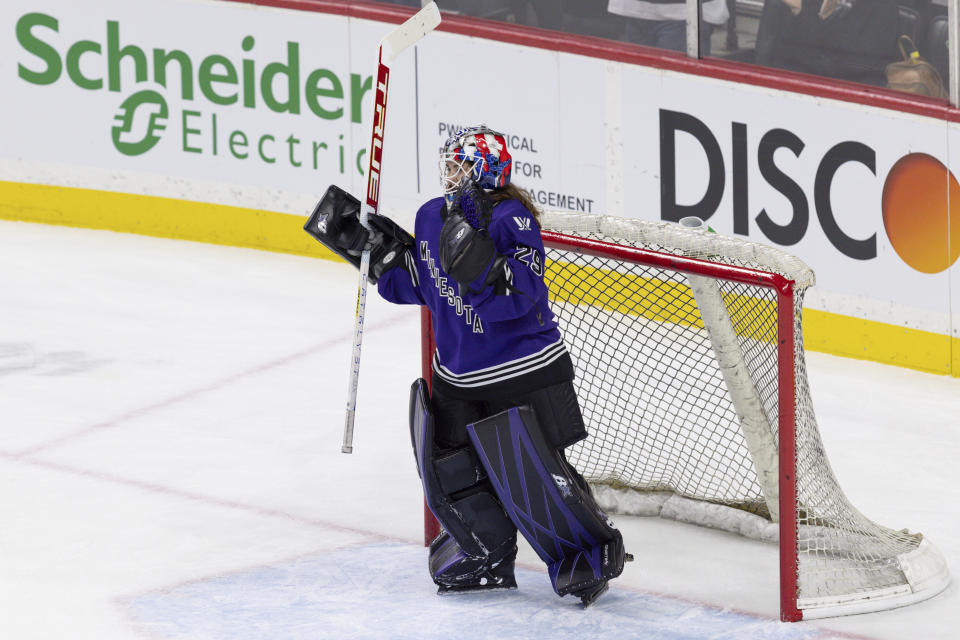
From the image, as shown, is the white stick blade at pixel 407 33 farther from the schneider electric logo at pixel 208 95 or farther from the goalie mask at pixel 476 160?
the schneider electric logo at pixel 208 95

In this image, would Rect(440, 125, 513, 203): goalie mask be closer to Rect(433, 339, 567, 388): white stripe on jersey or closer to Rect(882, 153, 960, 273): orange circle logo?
Rect(433, 339, 567, 388): white stripe on jersey

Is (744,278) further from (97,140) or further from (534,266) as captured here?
(97,140)

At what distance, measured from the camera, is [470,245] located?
4207 mm

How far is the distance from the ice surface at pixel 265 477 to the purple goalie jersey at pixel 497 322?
0.59m

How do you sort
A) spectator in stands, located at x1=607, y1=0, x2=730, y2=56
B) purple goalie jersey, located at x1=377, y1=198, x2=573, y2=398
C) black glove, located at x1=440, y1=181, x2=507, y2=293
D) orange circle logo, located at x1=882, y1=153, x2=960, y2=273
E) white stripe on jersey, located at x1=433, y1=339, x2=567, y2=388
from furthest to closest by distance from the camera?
spectator in stands, located at x1=607, y1=0, x2=730, y2=56 → orange circle logo, located at x1=882, y1=153, x2=960, y2=273 → white stripe on jersey, located at x1=433, y1=339, x2=567, y2=388 → purple goalie jersey, located at x1=377, y1=198, x2=573, y2=398 → black glove, located at x1=440, y1=181, x2=507, y2=293

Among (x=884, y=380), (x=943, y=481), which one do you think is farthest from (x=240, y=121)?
(x=943, y=481)

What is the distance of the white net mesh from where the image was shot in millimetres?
4625

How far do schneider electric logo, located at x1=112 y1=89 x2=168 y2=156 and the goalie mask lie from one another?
12.5 feet

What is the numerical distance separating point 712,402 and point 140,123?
3611mm

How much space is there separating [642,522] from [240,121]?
10.7 feet

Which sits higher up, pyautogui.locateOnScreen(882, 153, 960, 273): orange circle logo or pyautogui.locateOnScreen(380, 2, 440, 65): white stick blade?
pyautogui.locateOnScreen(380, 2, 440, 65): white stick blade

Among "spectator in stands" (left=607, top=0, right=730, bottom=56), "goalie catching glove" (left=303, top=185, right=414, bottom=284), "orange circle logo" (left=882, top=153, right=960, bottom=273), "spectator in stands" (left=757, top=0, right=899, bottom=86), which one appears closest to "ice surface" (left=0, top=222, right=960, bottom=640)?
"orange circle logo" (left=882, top=153, right=960, bottom=273)

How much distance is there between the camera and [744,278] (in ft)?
14.5

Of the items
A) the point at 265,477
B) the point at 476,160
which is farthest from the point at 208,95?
the point at 476,160
